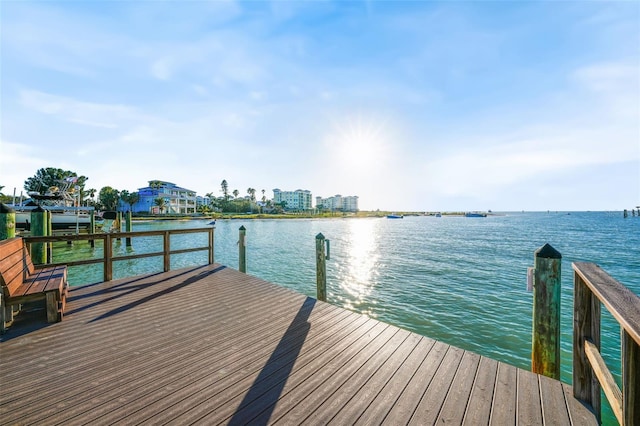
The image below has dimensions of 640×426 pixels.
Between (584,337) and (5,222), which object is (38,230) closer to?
(5,222)

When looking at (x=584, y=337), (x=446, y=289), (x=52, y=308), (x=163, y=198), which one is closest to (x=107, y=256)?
(x=52, y=308)

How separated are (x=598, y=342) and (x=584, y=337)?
0.12m

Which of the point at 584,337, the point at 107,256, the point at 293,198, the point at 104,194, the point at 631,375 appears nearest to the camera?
the point at 631,375

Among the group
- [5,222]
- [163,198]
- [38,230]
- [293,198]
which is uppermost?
[293,198]

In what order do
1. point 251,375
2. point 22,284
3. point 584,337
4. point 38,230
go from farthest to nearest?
point 38,230 < point 22,284 < point 251,375 < point 584,337

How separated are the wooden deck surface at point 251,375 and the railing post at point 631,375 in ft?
3.00

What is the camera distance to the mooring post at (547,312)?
333cm

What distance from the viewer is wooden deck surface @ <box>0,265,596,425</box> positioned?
2.23 metres

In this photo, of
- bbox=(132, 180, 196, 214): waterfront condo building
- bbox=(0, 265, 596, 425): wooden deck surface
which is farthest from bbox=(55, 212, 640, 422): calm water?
bbox=(132, 180, 196, 214): waterfront condo building

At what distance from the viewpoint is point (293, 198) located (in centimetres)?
15975

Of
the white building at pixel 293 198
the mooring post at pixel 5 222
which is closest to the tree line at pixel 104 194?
the white building at pixel 293 198

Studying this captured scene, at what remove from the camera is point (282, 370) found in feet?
9.37

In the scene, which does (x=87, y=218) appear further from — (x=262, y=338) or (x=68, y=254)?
(x=262, y=338)

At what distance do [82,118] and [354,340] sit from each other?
1583 centimetres
